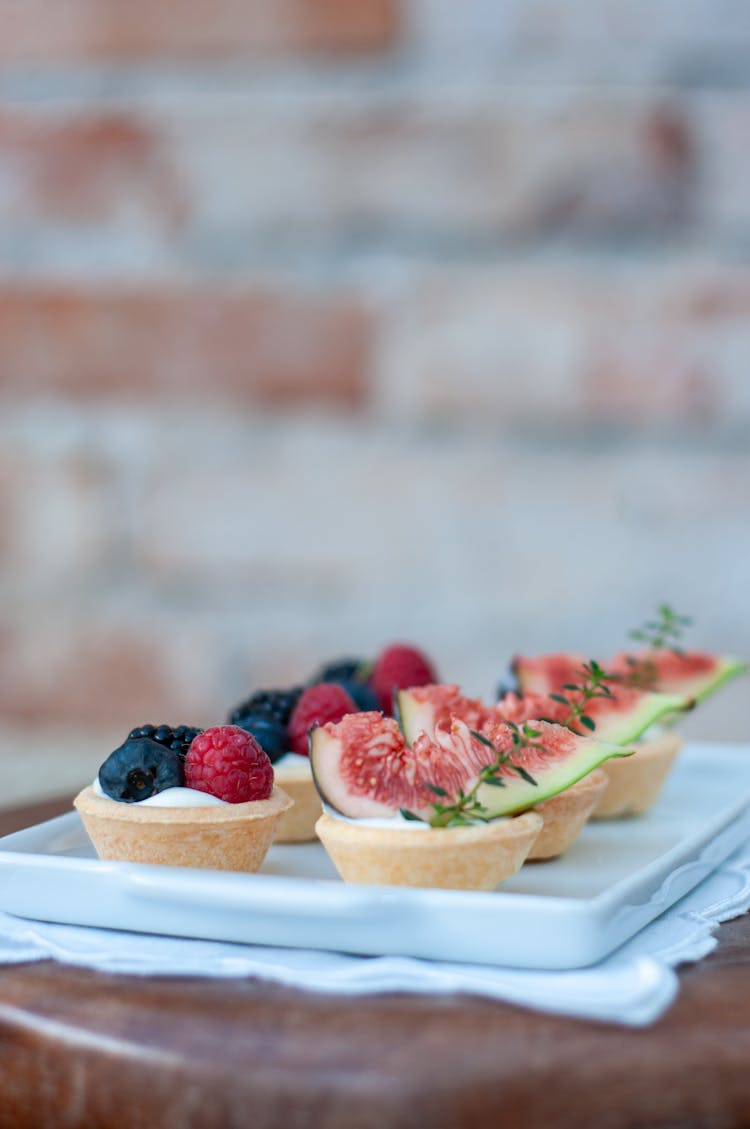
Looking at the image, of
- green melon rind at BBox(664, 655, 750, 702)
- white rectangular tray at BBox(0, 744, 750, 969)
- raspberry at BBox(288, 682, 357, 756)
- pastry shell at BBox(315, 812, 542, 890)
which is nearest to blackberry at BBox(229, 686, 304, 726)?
raspberry at BBox(288, 682, 357, 756)

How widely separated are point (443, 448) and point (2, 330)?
76cm

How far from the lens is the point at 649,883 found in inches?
44.8

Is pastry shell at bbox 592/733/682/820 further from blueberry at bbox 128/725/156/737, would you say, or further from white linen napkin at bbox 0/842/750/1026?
blueberry at bbox 128/725/156/737

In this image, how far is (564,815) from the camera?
1.34 metres

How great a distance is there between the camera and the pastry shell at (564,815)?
133 cm

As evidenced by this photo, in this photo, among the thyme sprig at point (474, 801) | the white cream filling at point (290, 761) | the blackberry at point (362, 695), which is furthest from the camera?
the blackberry at point (362, 695)

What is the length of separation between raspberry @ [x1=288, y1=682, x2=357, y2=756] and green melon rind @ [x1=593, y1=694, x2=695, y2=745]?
261mm

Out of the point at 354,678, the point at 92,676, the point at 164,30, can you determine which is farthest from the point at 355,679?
the point at 164,30

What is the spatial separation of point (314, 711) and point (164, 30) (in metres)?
1.45

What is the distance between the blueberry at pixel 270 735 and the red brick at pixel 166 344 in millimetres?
950

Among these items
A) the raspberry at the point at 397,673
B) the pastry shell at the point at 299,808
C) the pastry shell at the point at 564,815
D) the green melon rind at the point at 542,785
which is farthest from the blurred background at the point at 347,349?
the green melon rind at the point at 542,785

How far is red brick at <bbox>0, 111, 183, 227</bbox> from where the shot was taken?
2.43 meters

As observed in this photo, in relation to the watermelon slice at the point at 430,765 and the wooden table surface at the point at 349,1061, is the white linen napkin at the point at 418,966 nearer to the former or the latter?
the wooden table surface at the point at 349,1061

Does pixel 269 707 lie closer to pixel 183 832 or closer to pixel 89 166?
pixel 183 832
